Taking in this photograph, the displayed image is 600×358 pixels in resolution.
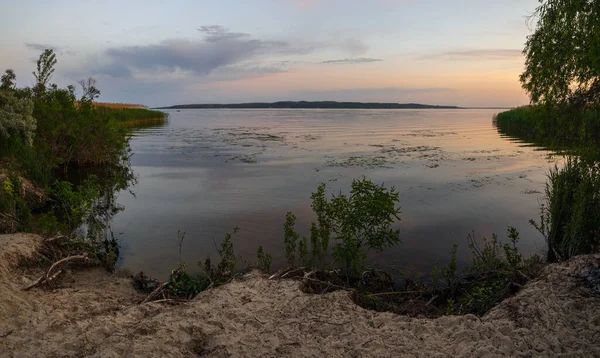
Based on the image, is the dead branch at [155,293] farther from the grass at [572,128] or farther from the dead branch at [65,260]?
the grass at [572,128]

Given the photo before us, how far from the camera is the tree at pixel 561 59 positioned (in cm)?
911

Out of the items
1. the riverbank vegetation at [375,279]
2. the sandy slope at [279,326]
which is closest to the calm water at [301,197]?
the riverbank vegetation at [375,279]

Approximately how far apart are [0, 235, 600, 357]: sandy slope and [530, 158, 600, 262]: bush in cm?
208

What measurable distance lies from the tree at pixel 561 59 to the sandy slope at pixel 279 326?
5046 millimetres

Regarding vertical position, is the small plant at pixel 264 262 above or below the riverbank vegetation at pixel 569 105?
below

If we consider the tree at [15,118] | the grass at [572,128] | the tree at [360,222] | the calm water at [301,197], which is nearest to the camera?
the tree at [360,222]

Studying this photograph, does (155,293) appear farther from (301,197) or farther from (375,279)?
(301,197)

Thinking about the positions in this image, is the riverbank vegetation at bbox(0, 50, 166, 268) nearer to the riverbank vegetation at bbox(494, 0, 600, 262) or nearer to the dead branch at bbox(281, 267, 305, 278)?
the dead branch at bbox(281, 267, 305, 278)

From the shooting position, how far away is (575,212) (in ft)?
27.3

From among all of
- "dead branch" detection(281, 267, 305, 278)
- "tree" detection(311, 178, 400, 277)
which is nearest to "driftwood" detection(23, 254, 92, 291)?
"dead branch" detection(281, 267, 305, 278)

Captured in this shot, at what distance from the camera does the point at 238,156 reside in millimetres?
28031

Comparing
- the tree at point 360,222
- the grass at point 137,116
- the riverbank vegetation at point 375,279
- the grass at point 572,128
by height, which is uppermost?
the grass at point 137,116

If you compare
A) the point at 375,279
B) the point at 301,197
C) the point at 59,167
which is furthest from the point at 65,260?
the point at 59,167

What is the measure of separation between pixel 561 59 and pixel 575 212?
3880 mm
